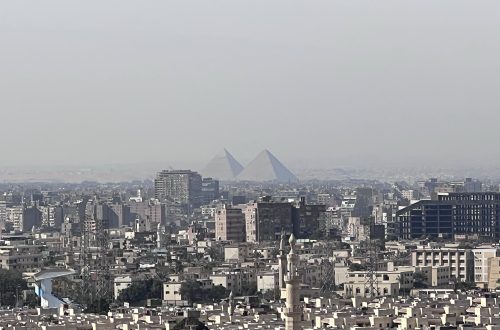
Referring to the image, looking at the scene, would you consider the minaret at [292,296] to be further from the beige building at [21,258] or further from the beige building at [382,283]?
the beige building at [21,258]

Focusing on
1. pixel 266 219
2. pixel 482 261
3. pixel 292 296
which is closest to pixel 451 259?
pixel 482 261

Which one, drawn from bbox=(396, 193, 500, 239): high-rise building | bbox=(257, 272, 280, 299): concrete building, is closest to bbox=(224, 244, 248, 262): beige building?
bbox=(396, 193, 500, 239): high-rise building

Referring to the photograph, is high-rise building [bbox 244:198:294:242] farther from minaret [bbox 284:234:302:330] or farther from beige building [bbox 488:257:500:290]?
minaret [bbox 284:234:302:330]

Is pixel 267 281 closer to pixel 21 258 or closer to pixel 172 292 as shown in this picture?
pixel 172 292

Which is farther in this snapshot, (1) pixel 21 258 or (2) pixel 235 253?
(2) pixel 235 253

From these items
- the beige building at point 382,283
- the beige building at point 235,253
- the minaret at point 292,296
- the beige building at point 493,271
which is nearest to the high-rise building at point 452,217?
the beige building at point 235,253
